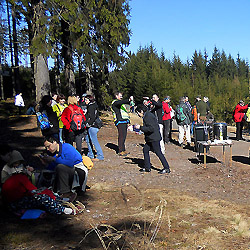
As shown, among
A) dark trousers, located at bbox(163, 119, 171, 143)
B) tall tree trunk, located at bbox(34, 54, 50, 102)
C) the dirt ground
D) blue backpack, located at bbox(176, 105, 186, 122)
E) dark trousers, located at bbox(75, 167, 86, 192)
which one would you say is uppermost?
tall tree trunk, located at bbox(34, 54, 50, 102)

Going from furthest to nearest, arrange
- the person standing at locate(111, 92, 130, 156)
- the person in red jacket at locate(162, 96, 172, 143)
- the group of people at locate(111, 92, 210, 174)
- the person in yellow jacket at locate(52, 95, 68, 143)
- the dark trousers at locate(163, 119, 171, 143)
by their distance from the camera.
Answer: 1. the dark trousers at locate(163, 119, 171, 143)
2. the person in red jacket at locate(162, 96, 172, 143)
3. the person standing at locate(111, 92, 130, 156)
4. the person in yellow jacket at locate(52, 95, 68, 143)
5. the group of people at locate(111, 92, 210, 174)

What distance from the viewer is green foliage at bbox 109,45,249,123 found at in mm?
34228

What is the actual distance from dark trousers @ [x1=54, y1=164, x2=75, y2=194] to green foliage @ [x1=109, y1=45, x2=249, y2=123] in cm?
1485

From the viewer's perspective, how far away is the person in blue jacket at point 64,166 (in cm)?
623

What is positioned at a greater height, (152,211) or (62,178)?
(62,178)

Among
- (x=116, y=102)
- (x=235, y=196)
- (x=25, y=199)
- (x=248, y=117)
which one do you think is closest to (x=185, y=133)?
(x=248, y=117)

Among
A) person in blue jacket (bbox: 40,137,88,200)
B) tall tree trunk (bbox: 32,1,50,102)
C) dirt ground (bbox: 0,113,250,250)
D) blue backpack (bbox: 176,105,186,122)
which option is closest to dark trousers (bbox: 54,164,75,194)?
person in blue jacket (bbox: 40,137,88,200)

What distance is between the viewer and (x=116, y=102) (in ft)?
33.6

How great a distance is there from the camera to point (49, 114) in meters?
9.00

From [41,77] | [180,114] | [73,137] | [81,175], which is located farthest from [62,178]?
[41,77]

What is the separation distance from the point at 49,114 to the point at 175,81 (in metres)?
58.5

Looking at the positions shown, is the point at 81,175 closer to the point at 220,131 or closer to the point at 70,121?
the point at 70,121

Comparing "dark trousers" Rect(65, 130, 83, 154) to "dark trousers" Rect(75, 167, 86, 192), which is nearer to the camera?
"dark trousers" Rect(75, 167, 86, 192)

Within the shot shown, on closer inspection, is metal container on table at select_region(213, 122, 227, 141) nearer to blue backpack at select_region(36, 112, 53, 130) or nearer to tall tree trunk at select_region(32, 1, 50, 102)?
blue backpack at select_region(36, 112, 53, 130)
